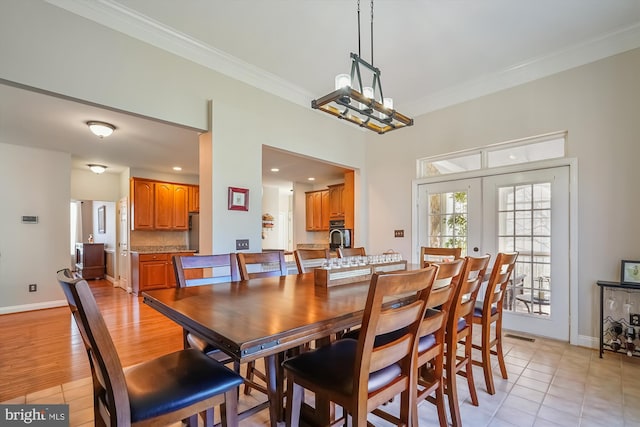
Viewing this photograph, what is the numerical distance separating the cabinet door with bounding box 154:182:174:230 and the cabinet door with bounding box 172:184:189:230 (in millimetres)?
→ 85

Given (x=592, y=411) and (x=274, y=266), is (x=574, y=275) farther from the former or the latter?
(x=274, y=266)

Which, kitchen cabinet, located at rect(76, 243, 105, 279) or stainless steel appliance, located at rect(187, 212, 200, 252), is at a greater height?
stainless steel appliance, located at rect(187, 212, 200, 252)

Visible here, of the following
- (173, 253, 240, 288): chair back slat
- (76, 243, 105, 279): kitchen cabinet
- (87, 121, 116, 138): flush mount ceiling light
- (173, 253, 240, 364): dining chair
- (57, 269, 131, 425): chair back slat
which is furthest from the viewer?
(76, 243, 105, 279): kitchen cabinet

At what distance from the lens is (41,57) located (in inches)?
84.0

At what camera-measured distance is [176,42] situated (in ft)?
9.23

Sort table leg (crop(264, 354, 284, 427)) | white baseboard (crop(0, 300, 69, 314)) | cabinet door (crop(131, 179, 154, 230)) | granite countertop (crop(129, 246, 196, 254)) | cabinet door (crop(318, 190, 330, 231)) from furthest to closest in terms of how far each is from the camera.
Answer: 1. cabinet door (crop(318, 190, 330, 231))
2. granite countertop (crop(129, 246, 196, 254))
3. cabinet door (crop(131, 179, 154, 230))
4. white baseboard (crop(0, 300, 69, 314))
5. table leg (crop(264, 354, 284, 427))

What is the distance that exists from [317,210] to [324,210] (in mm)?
233

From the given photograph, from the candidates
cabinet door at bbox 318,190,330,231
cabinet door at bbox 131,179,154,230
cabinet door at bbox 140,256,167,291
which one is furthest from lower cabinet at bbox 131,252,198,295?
cabinet door at bbox 318,190,330,231

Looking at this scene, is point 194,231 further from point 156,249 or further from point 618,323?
point 618,323

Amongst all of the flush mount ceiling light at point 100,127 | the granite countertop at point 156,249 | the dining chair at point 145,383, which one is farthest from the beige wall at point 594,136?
the granite countertop at point 156,249

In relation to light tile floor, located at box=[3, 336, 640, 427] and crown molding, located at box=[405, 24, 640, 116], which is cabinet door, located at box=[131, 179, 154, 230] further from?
crown molding, located at box=[405, 24, 640, 116]

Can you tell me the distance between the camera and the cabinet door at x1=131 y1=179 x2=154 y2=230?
6.04 m

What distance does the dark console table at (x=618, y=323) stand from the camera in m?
2.69

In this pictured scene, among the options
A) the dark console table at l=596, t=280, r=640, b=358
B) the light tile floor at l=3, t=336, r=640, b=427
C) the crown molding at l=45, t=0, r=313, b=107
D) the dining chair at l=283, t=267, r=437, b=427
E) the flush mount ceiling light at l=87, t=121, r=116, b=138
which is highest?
the crown molding at l=45, t=0, r=313, b=107
